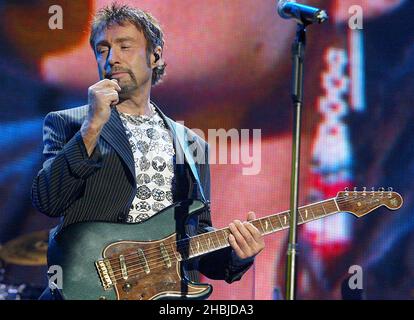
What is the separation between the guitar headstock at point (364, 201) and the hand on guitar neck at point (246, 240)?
53cm

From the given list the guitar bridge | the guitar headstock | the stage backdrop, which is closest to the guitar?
the guitar bridge

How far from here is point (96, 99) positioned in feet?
9.36

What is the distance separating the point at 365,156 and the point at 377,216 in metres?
0.38

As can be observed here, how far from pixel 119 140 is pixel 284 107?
1.48 m

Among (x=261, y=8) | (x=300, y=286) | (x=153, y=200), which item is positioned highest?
(x=261, y=8)

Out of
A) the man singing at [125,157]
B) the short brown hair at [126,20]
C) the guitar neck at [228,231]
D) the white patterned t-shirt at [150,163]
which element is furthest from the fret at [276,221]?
the short brown hair at [126,20]

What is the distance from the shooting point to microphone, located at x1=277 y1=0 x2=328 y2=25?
2557 millimetres

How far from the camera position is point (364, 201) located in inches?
137

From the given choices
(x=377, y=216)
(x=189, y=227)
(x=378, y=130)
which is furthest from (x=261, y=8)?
(x=189, y=227)

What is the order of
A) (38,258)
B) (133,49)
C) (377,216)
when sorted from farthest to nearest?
(377,216), (38,258), (133,49)

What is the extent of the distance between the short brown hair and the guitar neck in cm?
93

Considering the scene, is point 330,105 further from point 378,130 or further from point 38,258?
point 38,258

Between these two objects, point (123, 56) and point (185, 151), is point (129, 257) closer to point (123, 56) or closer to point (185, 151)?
point (185, 151)

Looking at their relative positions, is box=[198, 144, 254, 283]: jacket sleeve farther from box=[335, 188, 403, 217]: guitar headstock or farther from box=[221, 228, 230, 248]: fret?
box=[335, 188, 403, 217]: guitar headstock
